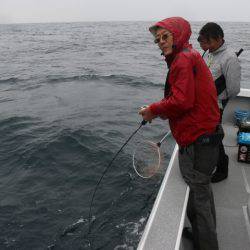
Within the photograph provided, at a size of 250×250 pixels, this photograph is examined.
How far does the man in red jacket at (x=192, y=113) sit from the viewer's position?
118 inches

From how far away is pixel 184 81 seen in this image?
2.94 metres

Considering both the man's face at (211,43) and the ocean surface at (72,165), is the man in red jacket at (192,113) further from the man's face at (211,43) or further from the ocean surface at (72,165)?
the ocean surface at (72,165)

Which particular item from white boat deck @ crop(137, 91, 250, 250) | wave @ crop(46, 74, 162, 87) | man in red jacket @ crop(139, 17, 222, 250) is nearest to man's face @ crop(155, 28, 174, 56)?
man in red jacket @ crop(139, 17, 222, 250)

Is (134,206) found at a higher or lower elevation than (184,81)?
lower

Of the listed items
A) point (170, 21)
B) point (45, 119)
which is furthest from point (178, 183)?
point (45, 119)

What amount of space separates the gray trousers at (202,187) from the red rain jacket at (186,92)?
0.55 feet

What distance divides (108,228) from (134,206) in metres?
0.85

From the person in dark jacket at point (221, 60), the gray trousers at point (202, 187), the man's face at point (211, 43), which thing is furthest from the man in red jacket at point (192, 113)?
the man's face at point (211, 43)

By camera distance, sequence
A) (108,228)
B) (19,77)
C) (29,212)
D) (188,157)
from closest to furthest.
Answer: (188,157), (108,228), (29,212), (19,77)

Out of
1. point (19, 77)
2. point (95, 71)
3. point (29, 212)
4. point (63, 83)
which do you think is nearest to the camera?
point (29, 212)

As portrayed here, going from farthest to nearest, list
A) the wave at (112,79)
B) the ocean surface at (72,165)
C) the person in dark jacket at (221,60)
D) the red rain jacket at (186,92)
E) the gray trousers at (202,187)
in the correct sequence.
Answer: the wave at (112,79), the ocean surface at (72,165), the person in dark jacket at (221,60), the gray trousers at (202,187), the red rain jacket at (186,92)

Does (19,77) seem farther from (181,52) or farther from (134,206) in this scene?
(181,52)

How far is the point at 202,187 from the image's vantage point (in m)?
3.42

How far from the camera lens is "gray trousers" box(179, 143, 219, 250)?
3.38 m
